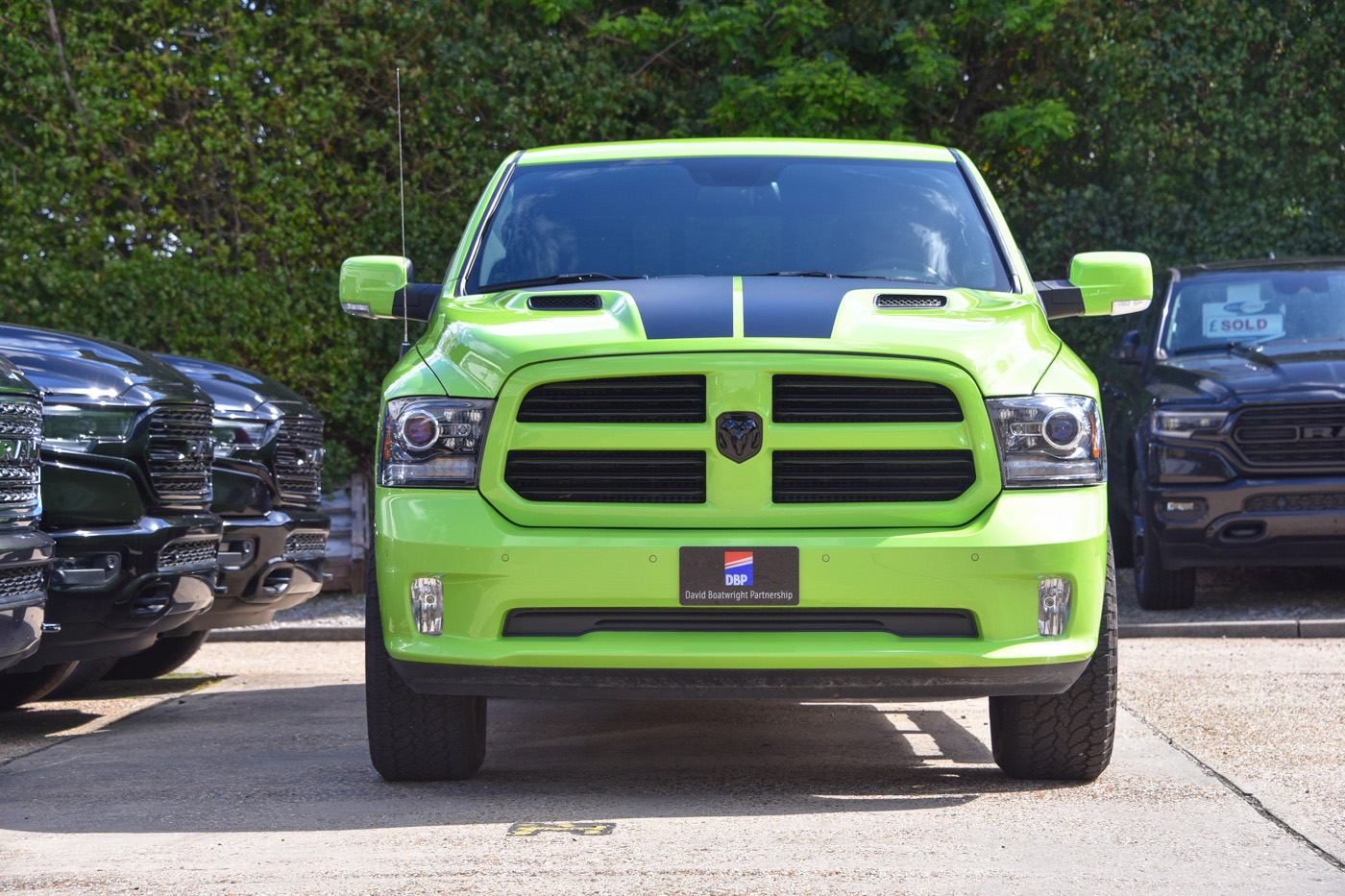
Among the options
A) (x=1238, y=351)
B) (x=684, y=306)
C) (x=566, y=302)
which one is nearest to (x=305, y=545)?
(x=566, y=302)

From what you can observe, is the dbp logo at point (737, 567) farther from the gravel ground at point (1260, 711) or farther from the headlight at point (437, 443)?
the gravel ground at point (1260, 711)

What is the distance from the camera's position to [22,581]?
513 cm

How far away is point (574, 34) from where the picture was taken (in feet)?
43.5

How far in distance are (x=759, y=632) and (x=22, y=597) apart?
2.30m

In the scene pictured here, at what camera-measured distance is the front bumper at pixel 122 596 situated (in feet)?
20.0

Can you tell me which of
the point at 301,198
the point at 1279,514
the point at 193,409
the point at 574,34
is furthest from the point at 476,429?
the point at 574,34

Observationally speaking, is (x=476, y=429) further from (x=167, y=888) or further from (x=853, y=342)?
(x=167, y=888)

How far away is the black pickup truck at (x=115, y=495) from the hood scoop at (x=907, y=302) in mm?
3000

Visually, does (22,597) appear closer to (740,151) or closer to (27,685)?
(27,685)

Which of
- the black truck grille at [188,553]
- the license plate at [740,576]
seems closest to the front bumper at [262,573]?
the black truck grille at [188,553]

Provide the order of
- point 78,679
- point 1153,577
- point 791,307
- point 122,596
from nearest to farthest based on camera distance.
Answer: point 791,307, point 122,596, point 78,679, point 1153,577

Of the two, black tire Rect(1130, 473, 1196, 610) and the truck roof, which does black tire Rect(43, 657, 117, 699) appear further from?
black tire Rect(1130, 473, 1196, 610)

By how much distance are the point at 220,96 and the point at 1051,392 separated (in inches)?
371

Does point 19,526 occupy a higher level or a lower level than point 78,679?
higher
